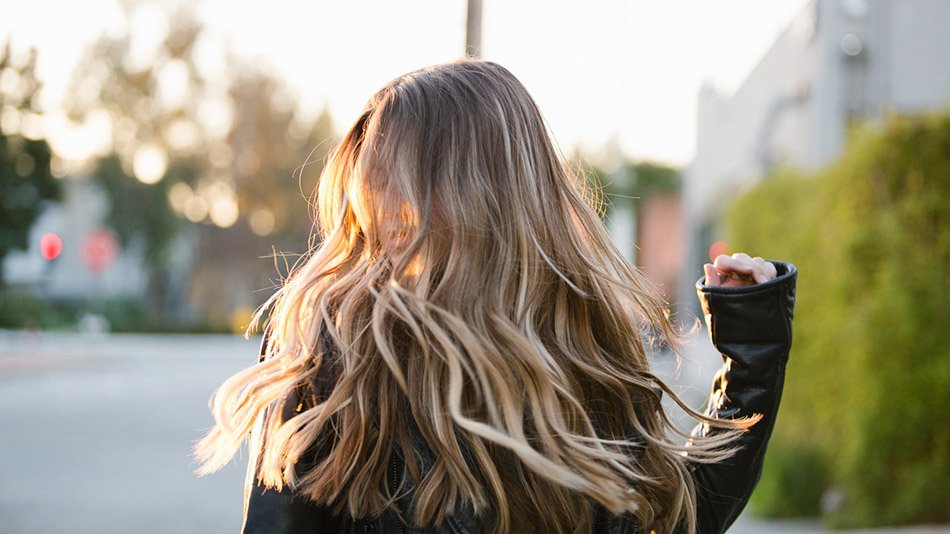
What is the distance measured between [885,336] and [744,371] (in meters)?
4.19

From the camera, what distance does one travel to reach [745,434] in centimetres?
163

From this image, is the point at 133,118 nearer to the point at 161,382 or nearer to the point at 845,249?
the point at 161,382

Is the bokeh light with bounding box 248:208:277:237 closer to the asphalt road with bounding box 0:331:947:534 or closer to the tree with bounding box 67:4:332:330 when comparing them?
the tree with bounding box 67:4:332:330

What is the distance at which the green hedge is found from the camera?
521cm

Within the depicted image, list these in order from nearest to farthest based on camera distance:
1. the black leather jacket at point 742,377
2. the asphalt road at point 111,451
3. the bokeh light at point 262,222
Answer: the black leather jacket at point 742,377, the asphalt road at point 111,451, the bokeh light at point 262,222

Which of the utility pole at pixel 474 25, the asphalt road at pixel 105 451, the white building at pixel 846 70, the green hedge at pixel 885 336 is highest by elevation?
the white building at pixel 846 70

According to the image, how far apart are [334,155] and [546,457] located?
2.22 ft

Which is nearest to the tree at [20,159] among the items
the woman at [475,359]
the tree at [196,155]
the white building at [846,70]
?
the white building at [846,70]

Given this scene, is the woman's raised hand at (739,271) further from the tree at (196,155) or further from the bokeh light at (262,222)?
the bokeh light at (262,222)

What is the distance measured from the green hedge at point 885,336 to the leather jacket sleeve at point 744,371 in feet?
13.4

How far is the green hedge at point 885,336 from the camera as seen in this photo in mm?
5215

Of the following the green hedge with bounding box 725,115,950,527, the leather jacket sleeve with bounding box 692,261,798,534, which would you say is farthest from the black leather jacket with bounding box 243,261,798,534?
the green hedge with bounding box 725,115,950,527

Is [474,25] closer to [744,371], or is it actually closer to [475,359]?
[744,371]

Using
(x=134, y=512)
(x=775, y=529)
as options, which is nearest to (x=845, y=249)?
(x=775, y=529)
